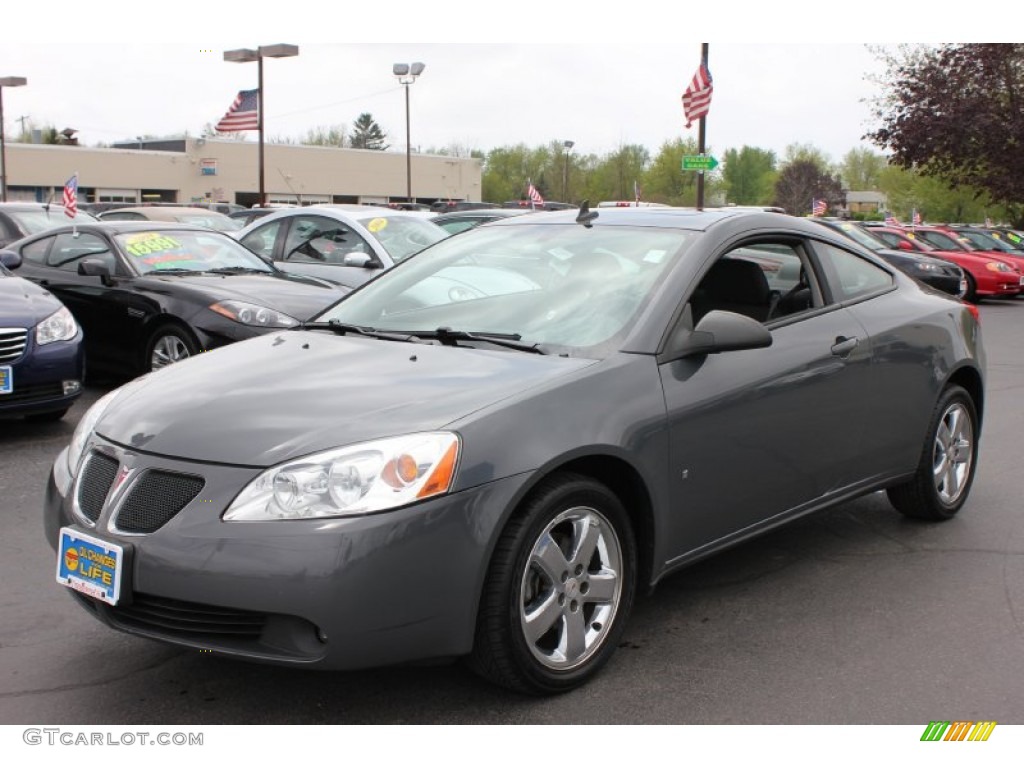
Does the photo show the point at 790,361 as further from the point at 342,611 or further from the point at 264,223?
the point at 264,223

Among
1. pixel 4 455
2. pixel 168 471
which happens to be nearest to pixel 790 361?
pixel 168 471

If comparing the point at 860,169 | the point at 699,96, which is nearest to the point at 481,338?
the point at 699,96

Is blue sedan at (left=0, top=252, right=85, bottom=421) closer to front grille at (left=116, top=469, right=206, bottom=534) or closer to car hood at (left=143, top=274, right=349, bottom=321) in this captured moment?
car hood at (left=143, top=274, right=349, bottom=321)

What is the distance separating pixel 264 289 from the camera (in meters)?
8.91

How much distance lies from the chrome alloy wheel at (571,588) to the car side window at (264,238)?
9023 millimetres

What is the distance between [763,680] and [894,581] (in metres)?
1.34

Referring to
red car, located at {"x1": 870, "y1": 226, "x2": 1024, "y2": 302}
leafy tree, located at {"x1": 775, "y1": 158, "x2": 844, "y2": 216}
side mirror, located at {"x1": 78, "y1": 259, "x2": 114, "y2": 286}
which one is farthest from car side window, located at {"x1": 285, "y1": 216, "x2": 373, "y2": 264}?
leafy tree, located at {"x1": 775, "y1": 158, "x2": 844, "y2": 216}

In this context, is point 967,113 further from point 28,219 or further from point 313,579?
point 313,579

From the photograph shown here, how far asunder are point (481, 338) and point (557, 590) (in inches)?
39.0

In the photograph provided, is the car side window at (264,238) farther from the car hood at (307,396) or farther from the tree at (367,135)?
the tree at (367,135)

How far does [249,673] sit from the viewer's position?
12.1ft

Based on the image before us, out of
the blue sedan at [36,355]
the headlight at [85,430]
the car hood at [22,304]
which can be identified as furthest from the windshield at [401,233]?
the headlight at [85,430]

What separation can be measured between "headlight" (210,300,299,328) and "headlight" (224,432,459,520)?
5330mm

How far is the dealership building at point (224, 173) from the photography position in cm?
6197
